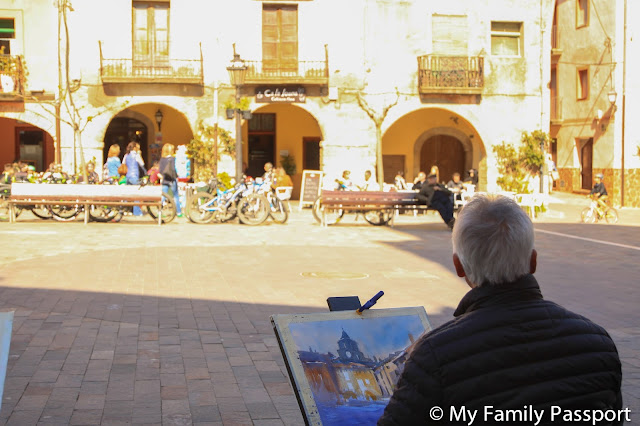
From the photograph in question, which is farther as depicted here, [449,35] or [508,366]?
[449,35]

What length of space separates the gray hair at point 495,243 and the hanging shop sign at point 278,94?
23978mm

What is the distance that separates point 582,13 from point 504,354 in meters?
32.3

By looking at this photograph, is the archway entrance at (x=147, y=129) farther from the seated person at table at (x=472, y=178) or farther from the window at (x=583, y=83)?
the window at (x=583, y=83)

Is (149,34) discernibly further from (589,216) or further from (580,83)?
(580,83)

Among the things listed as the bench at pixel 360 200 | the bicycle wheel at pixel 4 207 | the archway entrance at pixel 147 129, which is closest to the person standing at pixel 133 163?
the bicycle wheel at pixel 4 207

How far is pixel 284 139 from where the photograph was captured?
2986 cm

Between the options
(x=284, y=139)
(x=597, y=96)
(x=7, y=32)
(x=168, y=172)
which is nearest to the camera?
(x=168, y=172)

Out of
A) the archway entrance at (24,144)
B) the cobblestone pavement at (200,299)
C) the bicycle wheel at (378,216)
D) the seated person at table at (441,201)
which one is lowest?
the cobblestone pavement at (200,299)

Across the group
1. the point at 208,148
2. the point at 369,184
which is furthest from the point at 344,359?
the point at 208,148

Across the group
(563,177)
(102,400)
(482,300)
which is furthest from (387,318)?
(563,177)

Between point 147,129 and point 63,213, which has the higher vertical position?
point 147,129

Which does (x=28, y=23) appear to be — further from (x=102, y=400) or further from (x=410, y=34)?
(x=102, y=400)

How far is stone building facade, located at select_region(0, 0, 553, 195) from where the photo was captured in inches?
1009

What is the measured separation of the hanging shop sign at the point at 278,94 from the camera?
2612 centimetres
